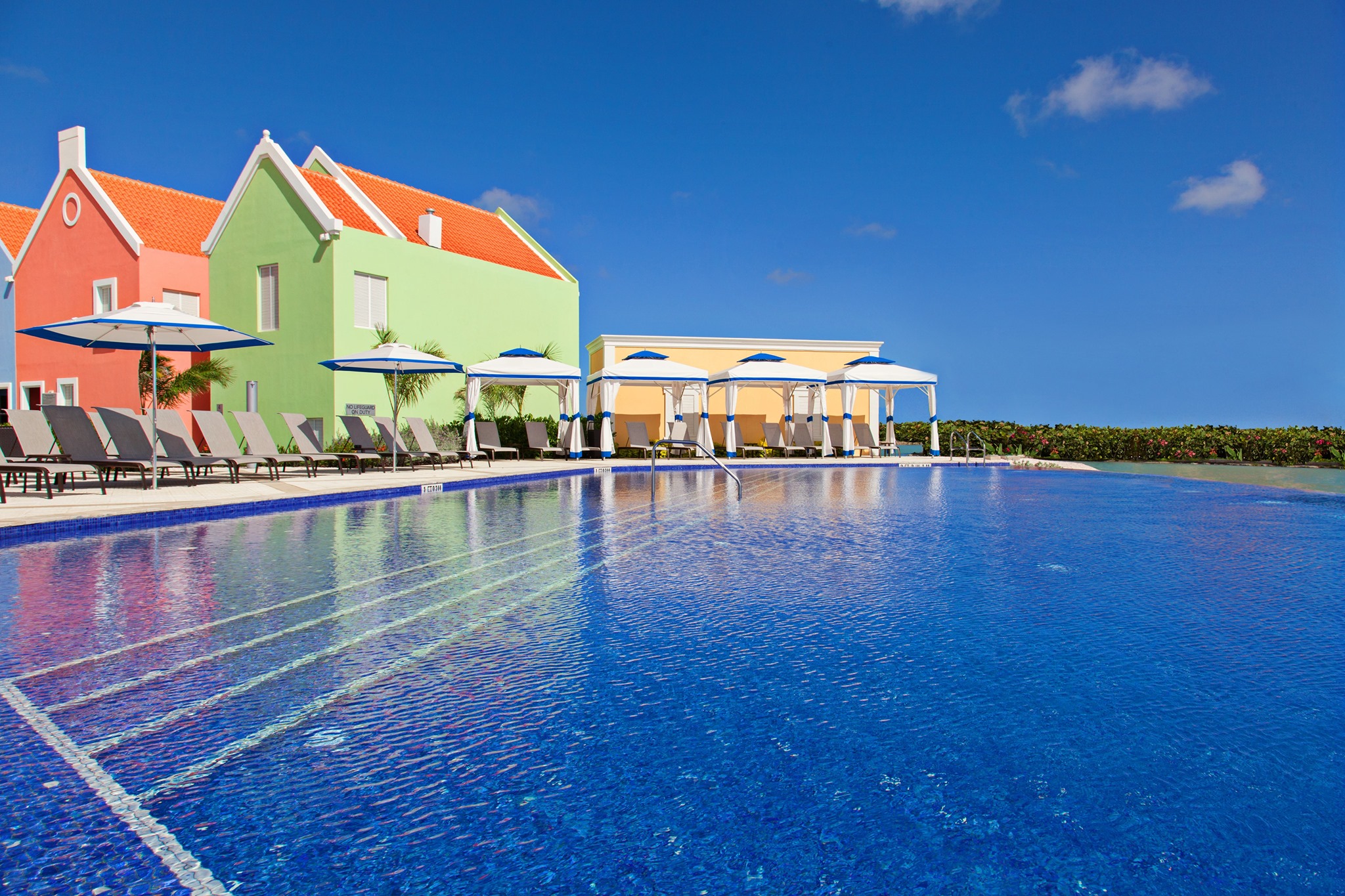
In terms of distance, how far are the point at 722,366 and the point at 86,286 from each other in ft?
65.0

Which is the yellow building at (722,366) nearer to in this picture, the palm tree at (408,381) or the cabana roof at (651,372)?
the cabana roof at (651,372)

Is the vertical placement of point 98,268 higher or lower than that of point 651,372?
higher

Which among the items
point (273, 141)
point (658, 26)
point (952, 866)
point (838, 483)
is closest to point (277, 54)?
point (273, 141)

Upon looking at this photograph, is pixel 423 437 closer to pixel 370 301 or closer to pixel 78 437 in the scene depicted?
pixel 370 301

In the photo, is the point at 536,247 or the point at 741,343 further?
the point at 536,247

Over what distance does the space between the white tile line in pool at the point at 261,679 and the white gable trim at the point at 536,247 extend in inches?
952

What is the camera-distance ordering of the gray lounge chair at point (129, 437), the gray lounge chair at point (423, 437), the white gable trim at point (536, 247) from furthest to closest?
the white gable trim at point (536, 247) → the gray lounge chair at point (423, 437) → the gray lounge chair at point (129, 437)

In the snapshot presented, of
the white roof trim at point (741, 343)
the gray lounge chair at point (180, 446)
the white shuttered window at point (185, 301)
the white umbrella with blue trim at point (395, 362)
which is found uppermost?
the white shuttered window at point (185, 301)

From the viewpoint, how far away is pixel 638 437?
24.0m

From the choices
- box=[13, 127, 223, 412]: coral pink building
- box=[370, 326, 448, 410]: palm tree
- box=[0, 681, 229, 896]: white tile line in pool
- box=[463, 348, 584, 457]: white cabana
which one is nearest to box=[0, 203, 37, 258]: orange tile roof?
box=[13, 127, 223, 412]: coral pink building

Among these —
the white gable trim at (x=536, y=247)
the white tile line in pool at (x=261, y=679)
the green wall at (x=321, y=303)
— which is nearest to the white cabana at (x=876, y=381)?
the white gable trim at (x=536, y=247)

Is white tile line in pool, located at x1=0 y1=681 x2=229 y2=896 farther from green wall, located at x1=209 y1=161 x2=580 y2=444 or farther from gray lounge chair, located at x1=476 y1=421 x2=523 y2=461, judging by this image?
green wall, located at x1=209 y1=161 x2=580 y2=444

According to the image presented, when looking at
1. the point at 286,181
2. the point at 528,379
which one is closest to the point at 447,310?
the point at 528,379

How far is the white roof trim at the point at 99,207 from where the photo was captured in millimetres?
21859
